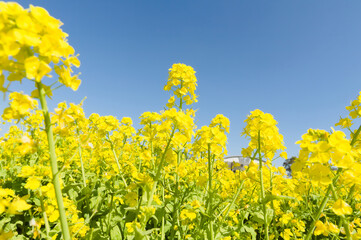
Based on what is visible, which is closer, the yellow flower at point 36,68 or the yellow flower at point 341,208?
the yellow flower at point 36,68

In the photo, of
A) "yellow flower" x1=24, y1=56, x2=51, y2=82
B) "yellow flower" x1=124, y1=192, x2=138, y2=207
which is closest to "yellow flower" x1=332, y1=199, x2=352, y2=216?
"yellow flower" x1=124, y1=192, x2=138, y2=207

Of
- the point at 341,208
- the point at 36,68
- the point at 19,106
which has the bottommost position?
the point at 341,208

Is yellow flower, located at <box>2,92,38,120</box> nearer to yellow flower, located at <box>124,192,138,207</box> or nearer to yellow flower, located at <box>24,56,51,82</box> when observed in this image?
yellow flower, located at <box>24,56,51,82</box>

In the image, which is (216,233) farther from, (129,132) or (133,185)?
(129,132)

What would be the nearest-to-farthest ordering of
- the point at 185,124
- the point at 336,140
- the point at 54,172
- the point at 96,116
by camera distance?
the point at 54,172 → the point at 336,140 → the point at 185,124 → the point at 96,116

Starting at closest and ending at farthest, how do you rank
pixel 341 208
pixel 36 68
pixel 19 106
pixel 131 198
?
pixel 36 68 → pixel 19 106 → pixel 341 208 → pixel 131 198

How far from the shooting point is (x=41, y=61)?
1198mm

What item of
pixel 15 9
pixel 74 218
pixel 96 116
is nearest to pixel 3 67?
pixel 15 9

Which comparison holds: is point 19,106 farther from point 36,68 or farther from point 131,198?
point 131,198

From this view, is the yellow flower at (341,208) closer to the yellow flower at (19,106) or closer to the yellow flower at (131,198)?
the yellow flower at (131,198)

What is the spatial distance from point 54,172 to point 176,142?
1.07 meters

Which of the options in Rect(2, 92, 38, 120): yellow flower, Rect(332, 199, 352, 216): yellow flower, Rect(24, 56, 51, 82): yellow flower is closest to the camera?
Rect(24, 56, 51, 82): yellow flower

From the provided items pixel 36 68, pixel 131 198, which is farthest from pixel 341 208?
pixel 36 68

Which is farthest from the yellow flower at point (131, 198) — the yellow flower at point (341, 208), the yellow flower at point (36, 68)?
the yellow flower at point (341, 208)
